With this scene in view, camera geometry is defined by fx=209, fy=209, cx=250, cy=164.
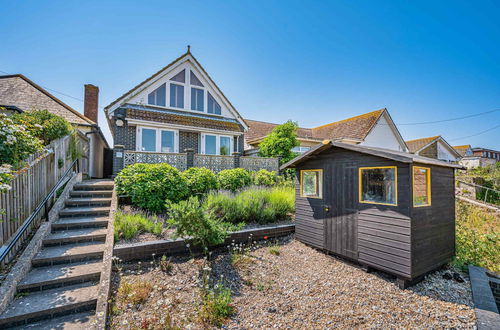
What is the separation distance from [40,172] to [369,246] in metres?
7.96

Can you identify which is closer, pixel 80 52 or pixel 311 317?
pixel 311 317

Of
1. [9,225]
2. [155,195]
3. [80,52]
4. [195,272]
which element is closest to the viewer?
[9,225]

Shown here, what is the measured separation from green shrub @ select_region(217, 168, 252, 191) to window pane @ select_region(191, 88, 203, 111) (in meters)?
6.22

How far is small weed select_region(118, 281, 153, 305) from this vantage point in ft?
11.1

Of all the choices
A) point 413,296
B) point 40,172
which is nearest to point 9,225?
point 40,172

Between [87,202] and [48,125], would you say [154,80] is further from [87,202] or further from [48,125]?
[87,202]

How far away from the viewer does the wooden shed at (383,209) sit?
13.6 ft

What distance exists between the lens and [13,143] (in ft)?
11.7

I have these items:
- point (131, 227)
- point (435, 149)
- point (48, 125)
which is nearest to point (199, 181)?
point (131, 227)

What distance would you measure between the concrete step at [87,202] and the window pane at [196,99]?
838 centimetres

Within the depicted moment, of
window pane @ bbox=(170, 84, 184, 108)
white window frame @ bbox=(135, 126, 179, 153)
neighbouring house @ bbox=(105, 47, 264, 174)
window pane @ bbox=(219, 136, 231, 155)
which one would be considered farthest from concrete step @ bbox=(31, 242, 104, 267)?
window pane @ bbox=(170, 84, 184, 108)

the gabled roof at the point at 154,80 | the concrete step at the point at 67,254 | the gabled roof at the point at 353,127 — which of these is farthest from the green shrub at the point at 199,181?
the gabled roof at the point at 353,127

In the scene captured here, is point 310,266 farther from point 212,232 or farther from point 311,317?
point 212,232

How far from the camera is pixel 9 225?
3.89 m
